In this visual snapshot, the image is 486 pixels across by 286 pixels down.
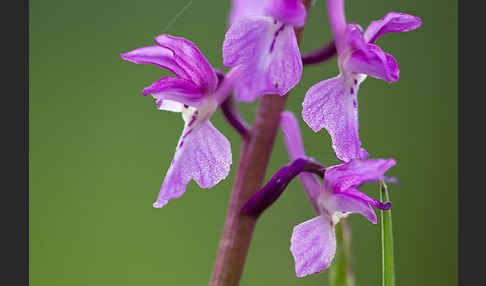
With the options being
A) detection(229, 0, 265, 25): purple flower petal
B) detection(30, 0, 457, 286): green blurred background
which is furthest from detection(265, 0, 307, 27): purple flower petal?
detection(30, 0, 457, 286): green blurred background

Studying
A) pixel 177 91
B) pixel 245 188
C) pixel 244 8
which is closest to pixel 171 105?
pixel 177 91

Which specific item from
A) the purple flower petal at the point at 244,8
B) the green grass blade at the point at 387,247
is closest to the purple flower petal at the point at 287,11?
the green grass blade at the point at 387,247

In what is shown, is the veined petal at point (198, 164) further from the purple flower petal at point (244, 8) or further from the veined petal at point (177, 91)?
the purple flower petal at point (244, 8)

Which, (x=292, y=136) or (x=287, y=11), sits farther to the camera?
(x=292, y=136)

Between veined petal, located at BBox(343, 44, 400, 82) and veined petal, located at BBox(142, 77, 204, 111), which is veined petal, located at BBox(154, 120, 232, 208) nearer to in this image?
veined petal, located at BBox(142, 77, 204, 111)

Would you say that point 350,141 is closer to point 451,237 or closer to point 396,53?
point 451,237

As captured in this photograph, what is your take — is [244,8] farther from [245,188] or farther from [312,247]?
[312,247]
